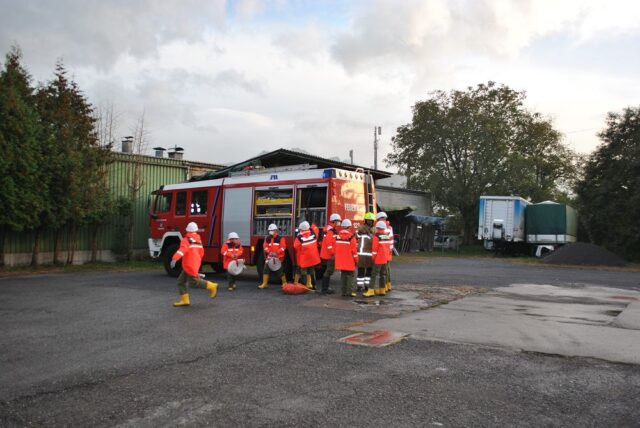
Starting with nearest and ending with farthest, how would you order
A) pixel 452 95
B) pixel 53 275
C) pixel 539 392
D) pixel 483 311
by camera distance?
pixel 539 392, pixel 483 311, pixel 53 275, pixel 452 95

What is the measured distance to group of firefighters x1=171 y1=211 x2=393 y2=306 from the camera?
10.6 m

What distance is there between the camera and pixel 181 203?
642 inches

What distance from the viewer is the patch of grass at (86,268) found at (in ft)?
61.5

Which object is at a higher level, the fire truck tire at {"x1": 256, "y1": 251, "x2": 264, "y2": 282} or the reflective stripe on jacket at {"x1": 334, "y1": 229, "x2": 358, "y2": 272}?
the reflective stripe on jacket at {"x1": 334, "y1": 229, "x2": 358, "y2": 272}

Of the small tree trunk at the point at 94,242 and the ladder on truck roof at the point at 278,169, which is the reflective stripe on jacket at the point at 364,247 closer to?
→ the ladder on truck roof at the point at 278,169

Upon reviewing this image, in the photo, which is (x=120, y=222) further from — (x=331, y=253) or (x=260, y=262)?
(x=331, y=253)

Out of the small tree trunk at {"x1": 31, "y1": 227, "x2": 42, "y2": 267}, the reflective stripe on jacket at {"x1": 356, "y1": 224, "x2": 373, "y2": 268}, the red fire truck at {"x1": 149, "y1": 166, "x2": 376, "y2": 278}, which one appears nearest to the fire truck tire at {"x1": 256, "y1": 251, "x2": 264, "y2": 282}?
the red fire truck at {"x1": 149, "y1": 166, "x2": 376, "y2": 278}

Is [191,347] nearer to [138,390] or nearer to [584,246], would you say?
[138,390]

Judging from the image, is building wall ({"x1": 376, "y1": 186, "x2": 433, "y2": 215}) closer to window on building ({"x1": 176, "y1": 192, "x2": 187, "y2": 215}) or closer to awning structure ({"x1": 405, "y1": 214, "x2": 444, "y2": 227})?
awning structure ({"x1": 405, "y1": 214, "x2": 444, "y2": 227})

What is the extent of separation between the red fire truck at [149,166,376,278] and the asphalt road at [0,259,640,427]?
192 inches

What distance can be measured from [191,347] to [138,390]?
66.1 inches

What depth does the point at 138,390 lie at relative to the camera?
5062 millimetres

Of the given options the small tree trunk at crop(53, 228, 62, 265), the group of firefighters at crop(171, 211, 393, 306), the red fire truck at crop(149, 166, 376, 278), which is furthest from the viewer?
the small tree trunk at crop(53, 228, 62, 265)

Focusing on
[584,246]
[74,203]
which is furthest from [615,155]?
[74,203]
